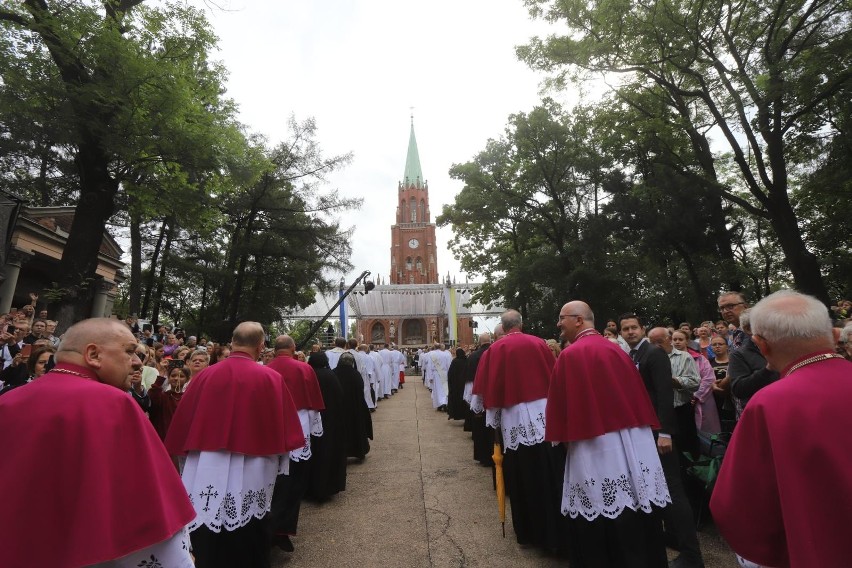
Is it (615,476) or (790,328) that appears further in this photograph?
(615,476)

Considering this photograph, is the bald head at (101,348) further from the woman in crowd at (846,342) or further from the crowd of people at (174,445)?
the woman in crowd at (846,342)

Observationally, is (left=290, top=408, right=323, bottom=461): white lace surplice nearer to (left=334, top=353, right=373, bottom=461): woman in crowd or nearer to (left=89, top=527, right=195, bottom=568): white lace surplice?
(left=334, top=353, right=373, bottom=461): woman in crowd

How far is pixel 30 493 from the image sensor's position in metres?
1.67

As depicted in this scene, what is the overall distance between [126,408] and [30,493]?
15.3 inches

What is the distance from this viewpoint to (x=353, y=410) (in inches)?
305

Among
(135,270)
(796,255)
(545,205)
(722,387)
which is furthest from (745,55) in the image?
(135,270)

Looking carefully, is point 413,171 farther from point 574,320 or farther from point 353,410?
point 574,320

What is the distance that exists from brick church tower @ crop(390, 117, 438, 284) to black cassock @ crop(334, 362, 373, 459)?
59518 millimetres

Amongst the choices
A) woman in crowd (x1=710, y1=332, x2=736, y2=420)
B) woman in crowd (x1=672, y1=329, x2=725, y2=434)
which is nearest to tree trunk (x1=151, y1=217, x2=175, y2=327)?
woman in crowd (x1=710, y1=332, x2=736, y2=420)

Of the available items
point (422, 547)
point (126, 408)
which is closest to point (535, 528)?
point (422, 547)

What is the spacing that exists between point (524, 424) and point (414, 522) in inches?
65.5

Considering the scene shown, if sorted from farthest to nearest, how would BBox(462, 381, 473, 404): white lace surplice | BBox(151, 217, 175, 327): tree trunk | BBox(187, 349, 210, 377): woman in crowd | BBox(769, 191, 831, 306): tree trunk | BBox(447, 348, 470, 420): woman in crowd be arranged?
BBox(151, 217, 175, 327): tree trunk → BBox(769, 191, 831, 306): tree trunk → BBox(447, 348, 470, 420): woman in crowd → BBox(462, 381, 473, 404): white lace surplice → BBox(187, 349, 210, 377): woman in crowd

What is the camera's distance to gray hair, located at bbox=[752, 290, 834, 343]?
175cm

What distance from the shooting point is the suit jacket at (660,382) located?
152 inches
